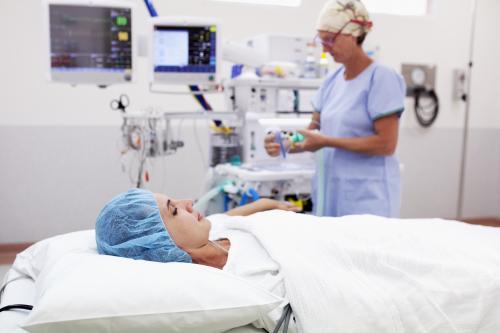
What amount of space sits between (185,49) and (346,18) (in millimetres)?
777

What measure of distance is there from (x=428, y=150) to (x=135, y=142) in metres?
2.87

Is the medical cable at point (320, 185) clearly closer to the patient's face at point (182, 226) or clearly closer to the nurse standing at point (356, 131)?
the nurse standing at point (356, 131)

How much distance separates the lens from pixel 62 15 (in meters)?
2.18

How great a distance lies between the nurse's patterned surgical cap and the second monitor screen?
57cm

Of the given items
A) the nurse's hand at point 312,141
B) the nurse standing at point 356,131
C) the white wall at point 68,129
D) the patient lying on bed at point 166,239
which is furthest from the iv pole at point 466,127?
the patient lying on bed at point 166,239

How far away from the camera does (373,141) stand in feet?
6.34

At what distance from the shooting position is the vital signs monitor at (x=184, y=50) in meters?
2.24

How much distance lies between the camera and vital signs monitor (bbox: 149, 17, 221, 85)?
7.36 ft

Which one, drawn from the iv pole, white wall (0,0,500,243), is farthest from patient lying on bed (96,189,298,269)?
the iv pole

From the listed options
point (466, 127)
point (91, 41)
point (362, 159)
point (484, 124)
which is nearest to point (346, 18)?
point (362, 159)

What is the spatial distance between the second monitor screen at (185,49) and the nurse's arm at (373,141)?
681mm

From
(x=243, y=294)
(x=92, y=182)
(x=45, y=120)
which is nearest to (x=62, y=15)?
(x=45, y=120)

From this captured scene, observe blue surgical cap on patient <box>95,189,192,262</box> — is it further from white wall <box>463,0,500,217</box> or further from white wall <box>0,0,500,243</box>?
white wall <box>463,0,500,217</box>

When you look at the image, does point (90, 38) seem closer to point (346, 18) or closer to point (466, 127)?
point (346, 18)
